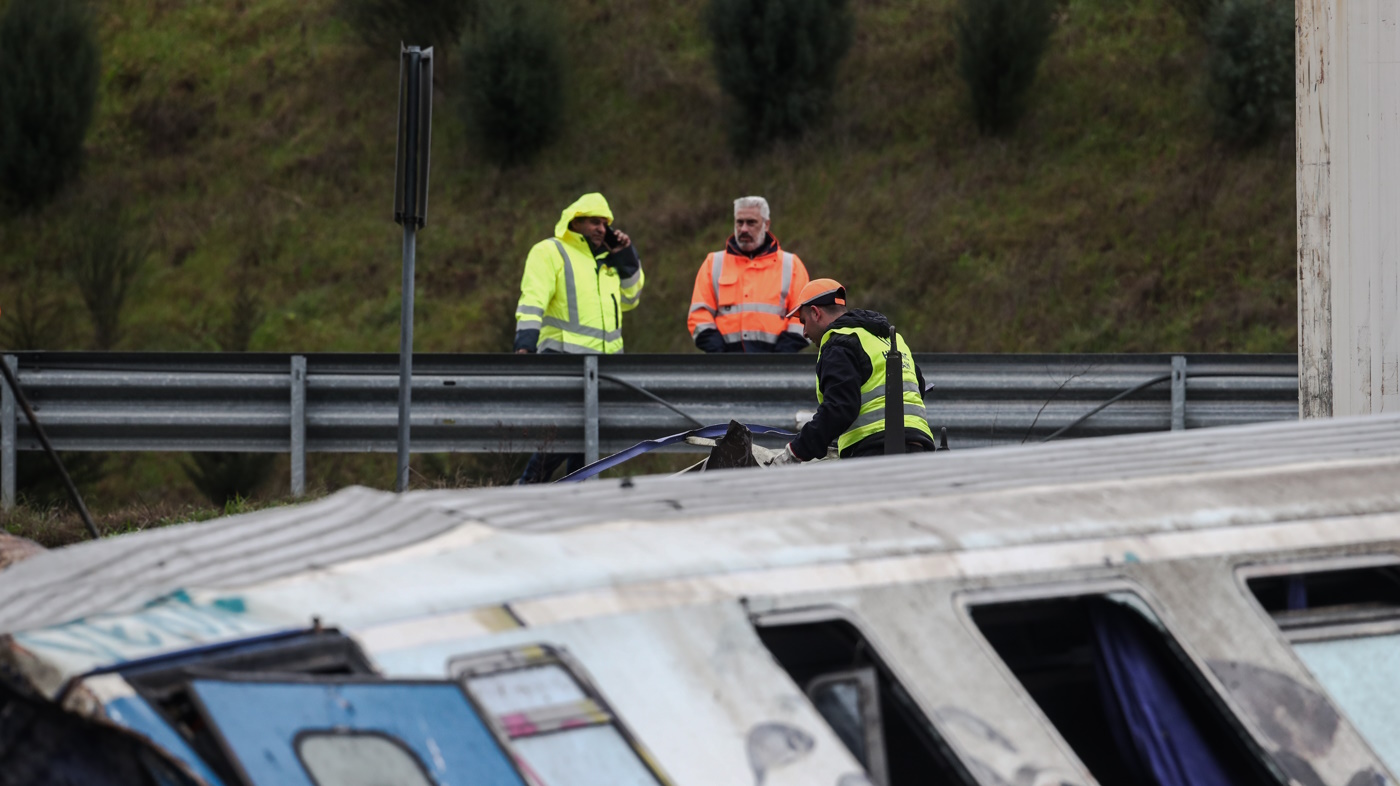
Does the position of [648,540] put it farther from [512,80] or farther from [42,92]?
[42,92]

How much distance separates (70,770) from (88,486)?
12.6m

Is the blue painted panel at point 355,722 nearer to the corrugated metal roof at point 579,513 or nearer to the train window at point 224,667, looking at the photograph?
the train window at point 224,667

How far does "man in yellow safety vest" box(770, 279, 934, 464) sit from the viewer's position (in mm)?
6441

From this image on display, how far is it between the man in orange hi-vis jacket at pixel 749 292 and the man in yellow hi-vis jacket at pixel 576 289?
0.50m

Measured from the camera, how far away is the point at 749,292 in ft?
32.8

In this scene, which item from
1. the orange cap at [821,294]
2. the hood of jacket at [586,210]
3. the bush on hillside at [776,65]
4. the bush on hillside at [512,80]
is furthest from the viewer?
the bush on hillside at [512,80]

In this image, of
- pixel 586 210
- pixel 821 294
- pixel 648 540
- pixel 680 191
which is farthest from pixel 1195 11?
pixel 648 540

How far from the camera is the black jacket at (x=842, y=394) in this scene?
6.43 m

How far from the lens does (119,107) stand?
27562mm

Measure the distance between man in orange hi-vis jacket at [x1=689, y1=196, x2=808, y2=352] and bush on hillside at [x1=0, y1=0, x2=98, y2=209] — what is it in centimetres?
1855

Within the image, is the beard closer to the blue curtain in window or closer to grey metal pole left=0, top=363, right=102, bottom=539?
grey metal pole left=0, top=363, right=102, bottom=539

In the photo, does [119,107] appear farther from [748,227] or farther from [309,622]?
[309,622]

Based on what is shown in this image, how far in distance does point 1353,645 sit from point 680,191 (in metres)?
21.6

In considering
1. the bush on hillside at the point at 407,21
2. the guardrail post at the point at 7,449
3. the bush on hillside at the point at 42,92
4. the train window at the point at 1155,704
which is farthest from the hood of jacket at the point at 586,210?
the bush on hillside at the point at 407,21
